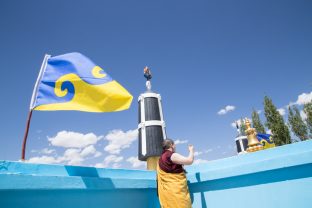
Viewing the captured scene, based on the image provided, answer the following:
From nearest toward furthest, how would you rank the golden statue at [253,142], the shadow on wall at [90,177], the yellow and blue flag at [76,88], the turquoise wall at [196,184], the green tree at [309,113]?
the turquoise wall at [196,184] < the shadow on wall at [90,177] < the yellow and blue flag at [76,88] < the golden statue at [253,142] < the green tree at [309,113]

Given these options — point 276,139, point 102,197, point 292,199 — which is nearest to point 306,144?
point 292,199

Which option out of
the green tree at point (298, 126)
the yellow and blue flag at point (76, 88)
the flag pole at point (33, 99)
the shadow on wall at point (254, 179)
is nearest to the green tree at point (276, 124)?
the green tree at point (298, 126)

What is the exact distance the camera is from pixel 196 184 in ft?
11.6

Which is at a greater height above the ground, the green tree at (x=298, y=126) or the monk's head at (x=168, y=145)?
the green tree at (x=298, y=126)

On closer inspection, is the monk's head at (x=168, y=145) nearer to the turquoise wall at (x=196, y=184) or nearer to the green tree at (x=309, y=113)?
the turquoise wall at (x=196, y=184)

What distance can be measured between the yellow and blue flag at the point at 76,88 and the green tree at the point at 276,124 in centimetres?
1995

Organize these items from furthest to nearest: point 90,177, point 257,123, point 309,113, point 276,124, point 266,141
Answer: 1. point 257,123
2. point 276,124
3. point 309,113
4. point 266,141
5. point 90,177

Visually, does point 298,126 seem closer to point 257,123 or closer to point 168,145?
point 257,123

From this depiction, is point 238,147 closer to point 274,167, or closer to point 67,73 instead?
point 274,167

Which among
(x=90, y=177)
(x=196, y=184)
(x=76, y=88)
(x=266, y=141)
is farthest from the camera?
(x=266, y=141)

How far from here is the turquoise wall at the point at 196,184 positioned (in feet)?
7.36

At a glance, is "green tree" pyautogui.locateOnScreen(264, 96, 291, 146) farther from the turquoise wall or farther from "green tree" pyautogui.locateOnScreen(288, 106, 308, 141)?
the turquoise wall

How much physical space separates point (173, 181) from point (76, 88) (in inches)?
75.0

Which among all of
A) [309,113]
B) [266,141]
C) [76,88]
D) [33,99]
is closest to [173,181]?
[76,88]
